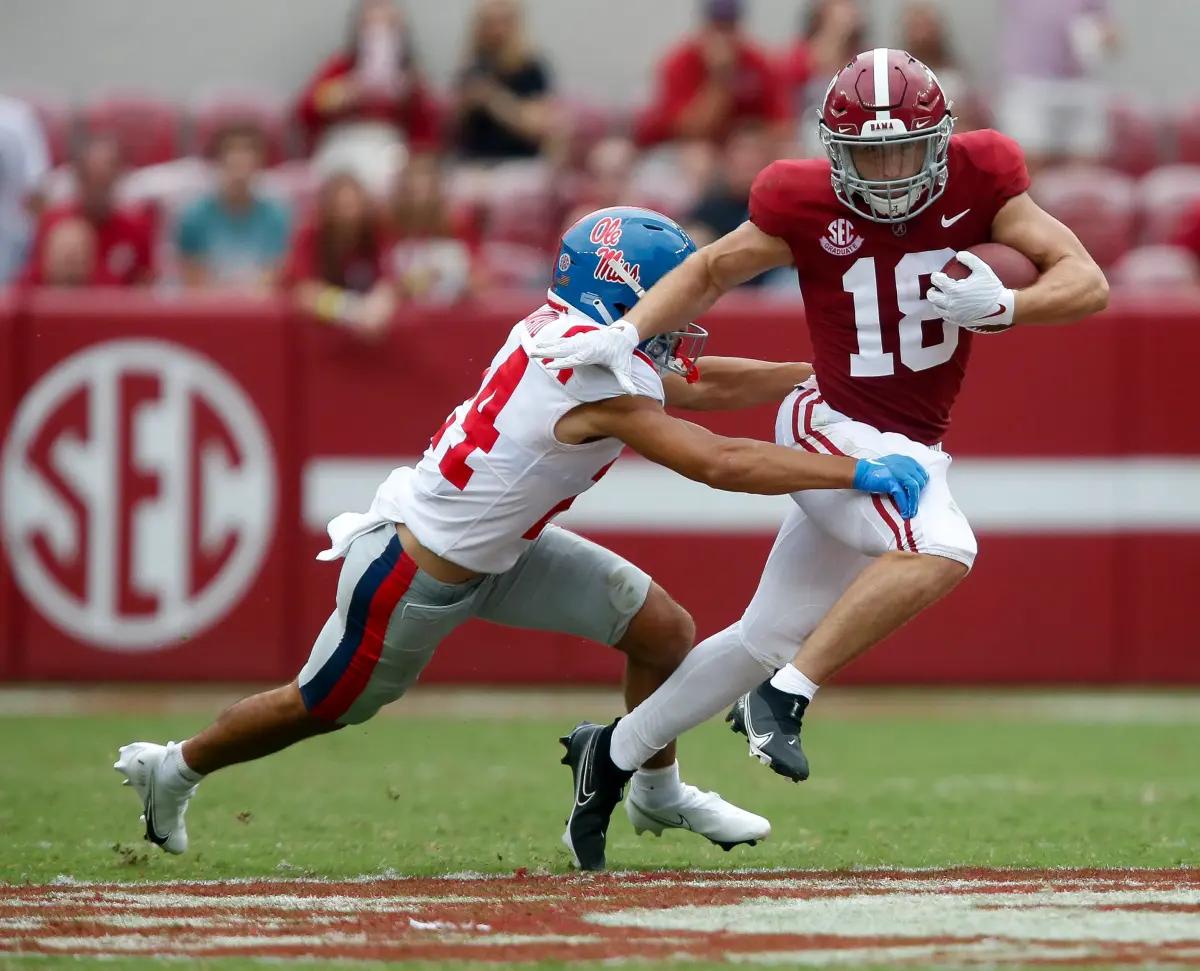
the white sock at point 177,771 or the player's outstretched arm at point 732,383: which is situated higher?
the player's outstretched arm at point 732,383

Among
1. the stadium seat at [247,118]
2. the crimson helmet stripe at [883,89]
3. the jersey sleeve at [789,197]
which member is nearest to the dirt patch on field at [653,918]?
the jersey sleeve at [789,197]

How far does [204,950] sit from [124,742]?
146 inches

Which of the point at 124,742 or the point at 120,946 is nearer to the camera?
the point at 120,946

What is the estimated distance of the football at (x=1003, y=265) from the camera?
15.3 ft

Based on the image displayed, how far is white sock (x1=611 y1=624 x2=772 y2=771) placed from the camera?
4.89 metres

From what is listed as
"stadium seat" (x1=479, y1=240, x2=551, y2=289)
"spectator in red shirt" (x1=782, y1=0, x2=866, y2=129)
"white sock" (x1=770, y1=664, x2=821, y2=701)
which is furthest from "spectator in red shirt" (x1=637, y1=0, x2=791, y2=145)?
"white sock" (x1=770, y1=664, x2=821, y2=701)

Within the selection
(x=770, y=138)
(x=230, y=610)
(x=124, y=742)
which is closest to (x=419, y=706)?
(x=230, y=610)

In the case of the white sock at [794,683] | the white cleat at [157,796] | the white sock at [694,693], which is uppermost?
the white sock at [794,683]

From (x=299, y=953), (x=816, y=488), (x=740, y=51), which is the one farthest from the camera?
(x=740, y=51)

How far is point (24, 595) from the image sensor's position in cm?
854

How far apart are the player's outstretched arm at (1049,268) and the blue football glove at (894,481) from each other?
40 cm

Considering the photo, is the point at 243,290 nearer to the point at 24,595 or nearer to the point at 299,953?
the point at 24,595

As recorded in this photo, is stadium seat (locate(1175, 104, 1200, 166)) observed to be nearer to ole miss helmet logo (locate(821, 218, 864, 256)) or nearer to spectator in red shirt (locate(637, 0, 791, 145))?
spectator in red shirt (locate(637, 0, 791, 145))

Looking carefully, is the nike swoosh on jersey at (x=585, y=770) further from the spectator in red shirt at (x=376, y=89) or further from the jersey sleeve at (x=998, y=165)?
the spectator in red shirt at (x=376, y=89)
